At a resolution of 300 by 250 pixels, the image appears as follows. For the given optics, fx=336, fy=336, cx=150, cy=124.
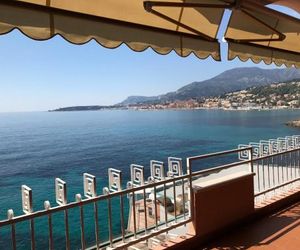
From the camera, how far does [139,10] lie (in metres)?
2.65

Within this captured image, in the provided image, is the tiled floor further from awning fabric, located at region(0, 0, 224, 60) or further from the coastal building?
awning fabric, located at region(0, 0, 224, 60)

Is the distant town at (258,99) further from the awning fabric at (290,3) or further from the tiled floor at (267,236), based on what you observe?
the awning fabric at (290,3)

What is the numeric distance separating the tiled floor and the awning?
1956mm

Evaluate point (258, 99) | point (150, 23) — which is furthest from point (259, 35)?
point (258, 99)

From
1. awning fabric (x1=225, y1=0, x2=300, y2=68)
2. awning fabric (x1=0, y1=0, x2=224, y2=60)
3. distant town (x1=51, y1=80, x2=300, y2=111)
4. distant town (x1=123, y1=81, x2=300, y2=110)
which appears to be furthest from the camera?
distant town (x1=51, y1=80, x2=300, y2=111)

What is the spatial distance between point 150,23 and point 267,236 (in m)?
2.58

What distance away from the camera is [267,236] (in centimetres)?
366

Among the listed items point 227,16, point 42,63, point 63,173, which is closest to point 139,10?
point 227,16

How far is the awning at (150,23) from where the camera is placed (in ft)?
6.80

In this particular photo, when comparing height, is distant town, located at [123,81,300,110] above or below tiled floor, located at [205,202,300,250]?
above

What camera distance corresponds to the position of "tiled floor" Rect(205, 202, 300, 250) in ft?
11.3

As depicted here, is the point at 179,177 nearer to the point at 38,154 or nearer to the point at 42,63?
the point at 38,154

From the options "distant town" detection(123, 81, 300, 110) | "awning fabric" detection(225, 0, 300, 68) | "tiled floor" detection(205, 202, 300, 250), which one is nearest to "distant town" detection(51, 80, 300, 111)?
"distant town" detection(123, 81, 300, 110)

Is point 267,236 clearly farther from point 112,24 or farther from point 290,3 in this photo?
point 112,24
